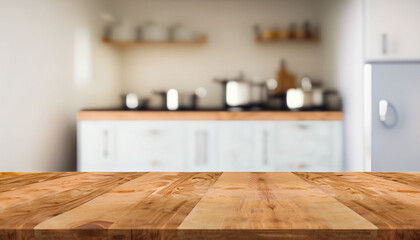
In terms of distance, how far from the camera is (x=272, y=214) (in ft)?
1.40

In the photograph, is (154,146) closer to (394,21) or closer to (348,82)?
(348,82)

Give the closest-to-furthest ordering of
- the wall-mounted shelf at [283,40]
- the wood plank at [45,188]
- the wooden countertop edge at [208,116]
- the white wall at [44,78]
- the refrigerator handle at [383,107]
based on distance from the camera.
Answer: the wood plank at [45,188], the white wall at [44,78], the refrigerator handle at [383,107], the wooden countertop edge at [208,116], the wall-mounted shelf at [283,40]

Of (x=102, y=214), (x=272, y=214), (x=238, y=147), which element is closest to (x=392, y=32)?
(x=238, y=147)

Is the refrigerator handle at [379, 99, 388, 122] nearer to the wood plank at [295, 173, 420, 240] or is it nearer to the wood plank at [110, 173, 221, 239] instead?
the wood plank at [295, 173, 420, 240]

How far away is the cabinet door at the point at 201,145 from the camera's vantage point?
7.90ft

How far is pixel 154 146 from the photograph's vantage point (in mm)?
2418

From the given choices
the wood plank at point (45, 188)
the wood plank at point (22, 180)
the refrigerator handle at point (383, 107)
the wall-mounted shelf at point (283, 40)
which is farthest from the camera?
the wall-mounted shelf at point (283, 40)

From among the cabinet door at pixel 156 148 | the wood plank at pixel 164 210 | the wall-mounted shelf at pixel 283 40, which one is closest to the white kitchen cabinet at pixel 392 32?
the wall-mounted shelf at pixel 283 40

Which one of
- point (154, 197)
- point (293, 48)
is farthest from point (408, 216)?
point (293, 48)

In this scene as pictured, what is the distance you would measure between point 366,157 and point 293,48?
1210 mm

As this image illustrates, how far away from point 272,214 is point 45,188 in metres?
0.40

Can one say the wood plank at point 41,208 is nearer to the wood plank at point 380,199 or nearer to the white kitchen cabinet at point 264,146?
the wood plank at point 380,199

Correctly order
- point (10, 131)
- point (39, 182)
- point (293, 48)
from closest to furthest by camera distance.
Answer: point (39, 182)
point (10, 131)
point (293, 48)

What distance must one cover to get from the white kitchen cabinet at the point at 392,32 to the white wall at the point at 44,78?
6.57 feet
